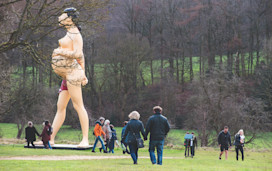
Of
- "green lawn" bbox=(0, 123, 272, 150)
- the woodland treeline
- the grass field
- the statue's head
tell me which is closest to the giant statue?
the grass field

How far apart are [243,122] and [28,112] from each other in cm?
1660

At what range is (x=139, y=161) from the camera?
15.5 meters

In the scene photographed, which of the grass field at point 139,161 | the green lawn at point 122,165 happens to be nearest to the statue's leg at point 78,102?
the grass field at point 139,161

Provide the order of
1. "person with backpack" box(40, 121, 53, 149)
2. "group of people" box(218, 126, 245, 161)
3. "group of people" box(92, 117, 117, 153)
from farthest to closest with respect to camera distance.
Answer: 1. "person with backpack" box(40, 121, 53, 149)
2. "group of people" box(92, 117, 117, 153)
3. "group of people" box(218, 126, 245, 161)

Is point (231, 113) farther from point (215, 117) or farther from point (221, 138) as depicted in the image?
point (221, 138)

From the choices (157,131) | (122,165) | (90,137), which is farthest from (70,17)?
(90,137)

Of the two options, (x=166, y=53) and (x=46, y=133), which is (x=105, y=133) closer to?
(x=46, y=133)

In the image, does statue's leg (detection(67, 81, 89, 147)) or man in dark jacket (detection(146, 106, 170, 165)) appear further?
statue's leg (detection(67, 81, 89, 147))

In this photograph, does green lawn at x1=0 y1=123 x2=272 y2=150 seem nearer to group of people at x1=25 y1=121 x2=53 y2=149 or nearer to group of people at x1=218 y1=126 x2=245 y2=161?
group of people at x1=25 y1=121 x2=53 y2=149

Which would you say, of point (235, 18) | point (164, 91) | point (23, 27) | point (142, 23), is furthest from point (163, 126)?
point (142, 23)

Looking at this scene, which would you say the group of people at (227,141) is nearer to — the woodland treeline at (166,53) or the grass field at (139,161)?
the grass field at (139,161)

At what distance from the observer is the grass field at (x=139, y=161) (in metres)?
12.5

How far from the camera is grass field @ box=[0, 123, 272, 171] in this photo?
494 inches

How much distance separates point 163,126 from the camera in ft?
44.0
